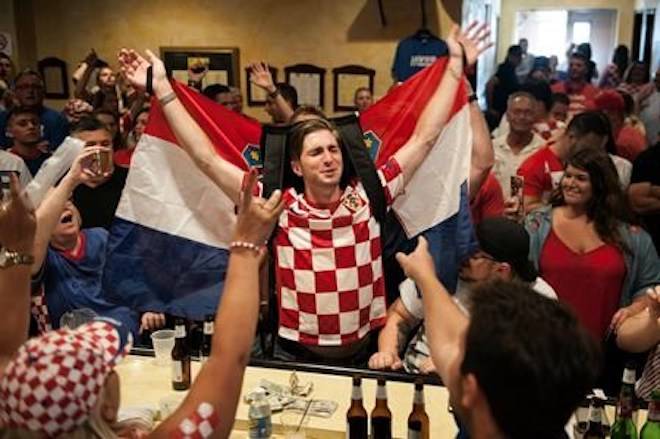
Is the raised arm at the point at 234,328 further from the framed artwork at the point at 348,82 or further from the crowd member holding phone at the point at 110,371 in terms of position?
the framed artwork at the point at 348,82

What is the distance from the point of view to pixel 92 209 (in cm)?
380

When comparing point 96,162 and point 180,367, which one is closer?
point 180,367

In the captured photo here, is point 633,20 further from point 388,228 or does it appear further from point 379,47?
point 388,228

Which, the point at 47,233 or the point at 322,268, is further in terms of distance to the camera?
the point at 322,268

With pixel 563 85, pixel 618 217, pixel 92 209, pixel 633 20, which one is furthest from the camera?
pixel 633 20

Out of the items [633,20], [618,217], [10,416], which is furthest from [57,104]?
[633,20]

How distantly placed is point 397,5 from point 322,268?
4.28 metres

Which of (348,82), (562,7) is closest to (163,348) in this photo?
(348,82)

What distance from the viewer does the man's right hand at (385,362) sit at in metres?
2.60

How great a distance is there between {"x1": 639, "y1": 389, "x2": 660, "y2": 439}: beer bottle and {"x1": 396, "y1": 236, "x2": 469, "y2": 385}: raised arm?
619 mm

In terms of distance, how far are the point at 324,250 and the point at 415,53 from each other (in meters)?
3.91

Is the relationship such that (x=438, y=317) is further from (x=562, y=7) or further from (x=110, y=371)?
(x=562, y=7)

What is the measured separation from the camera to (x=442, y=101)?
3.17 metres

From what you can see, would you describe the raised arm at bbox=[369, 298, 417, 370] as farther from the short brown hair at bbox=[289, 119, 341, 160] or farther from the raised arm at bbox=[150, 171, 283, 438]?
the raised arm at bbox=[150, 171, 283, 438]
